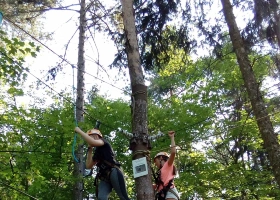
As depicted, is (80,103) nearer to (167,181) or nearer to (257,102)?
→ (257,102)

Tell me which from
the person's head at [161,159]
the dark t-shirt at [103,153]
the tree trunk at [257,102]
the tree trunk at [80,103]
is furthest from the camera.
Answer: the tree trunk at [80,103]

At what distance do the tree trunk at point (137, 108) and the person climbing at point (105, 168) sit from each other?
19cm

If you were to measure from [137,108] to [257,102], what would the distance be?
2.71 metres

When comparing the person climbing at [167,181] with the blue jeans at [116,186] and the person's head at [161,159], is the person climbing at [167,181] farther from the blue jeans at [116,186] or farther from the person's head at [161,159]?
the blue jeans at [116,186]

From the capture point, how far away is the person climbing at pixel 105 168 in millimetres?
3457

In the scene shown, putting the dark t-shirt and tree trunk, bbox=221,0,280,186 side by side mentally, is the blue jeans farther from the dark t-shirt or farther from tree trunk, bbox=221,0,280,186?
tree trunk, bbox=221,0,280,186

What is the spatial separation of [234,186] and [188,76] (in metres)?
3.75

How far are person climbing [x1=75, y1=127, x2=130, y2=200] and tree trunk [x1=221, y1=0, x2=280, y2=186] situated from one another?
7.82 feet

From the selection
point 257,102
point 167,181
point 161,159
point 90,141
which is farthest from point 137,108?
point 257,102

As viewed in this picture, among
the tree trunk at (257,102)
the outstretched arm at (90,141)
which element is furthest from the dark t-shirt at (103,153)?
the tree trunk at (257,102)

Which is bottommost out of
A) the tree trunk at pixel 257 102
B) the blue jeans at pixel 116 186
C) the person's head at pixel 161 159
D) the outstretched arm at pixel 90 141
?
the blue jeans at pixel 116 186

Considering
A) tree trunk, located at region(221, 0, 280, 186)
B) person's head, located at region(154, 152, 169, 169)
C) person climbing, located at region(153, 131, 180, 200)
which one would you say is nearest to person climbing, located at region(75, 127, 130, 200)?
person climbing, located at region(153, 131, 180, 200)

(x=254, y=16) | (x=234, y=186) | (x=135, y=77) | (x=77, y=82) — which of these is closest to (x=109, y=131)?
(x=77, y=82)

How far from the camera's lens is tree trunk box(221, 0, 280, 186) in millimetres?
5355
